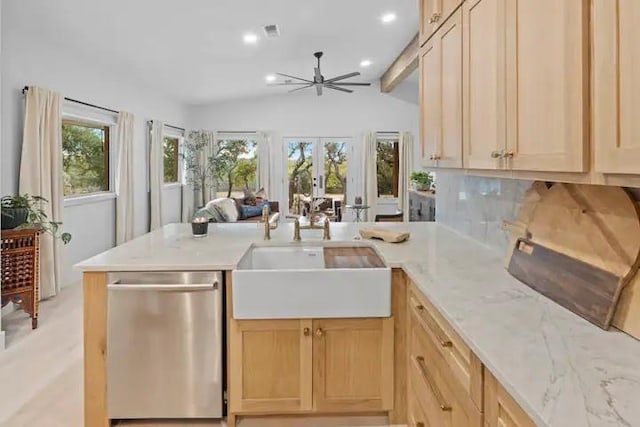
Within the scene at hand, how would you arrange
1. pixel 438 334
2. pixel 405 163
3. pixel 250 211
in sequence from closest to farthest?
pixel 438 334 → pixel 250 211 → pixel 405 163

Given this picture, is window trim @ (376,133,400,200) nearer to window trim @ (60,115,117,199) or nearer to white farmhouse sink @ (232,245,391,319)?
window trim @ (60,115,117,199)

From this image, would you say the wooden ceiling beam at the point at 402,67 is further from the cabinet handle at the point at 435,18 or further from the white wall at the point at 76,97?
the cabinet handle at the point at 435,18

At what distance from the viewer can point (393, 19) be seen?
5441 millimetres

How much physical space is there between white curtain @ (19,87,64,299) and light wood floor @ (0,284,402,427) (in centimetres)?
44

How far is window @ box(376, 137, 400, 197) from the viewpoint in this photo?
9.41 meters

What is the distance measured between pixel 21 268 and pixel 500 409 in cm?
369

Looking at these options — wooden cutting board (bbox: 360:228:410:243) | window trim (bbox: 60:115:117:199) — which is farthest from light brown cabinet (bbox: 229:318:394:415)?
window trim (bbox: 60:115:117:199)

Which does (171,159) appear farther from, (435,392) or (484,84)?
(435,392)

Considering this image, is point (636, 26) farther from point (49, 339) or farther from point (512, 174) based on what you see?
point (49, 339)

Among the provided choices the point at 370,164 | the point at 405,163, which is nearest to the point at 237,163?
the point at 370,164

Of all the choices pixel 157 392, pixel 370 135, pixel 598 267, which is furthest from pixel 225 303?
pixel 370 135

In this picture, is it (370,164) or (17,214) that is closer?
(17,214)

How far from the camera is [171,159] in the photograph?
850cm

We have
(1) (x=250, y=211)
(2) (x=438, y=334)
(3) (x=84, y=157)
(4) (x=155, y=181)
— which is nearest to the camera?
(2) (x=438, y=334)
